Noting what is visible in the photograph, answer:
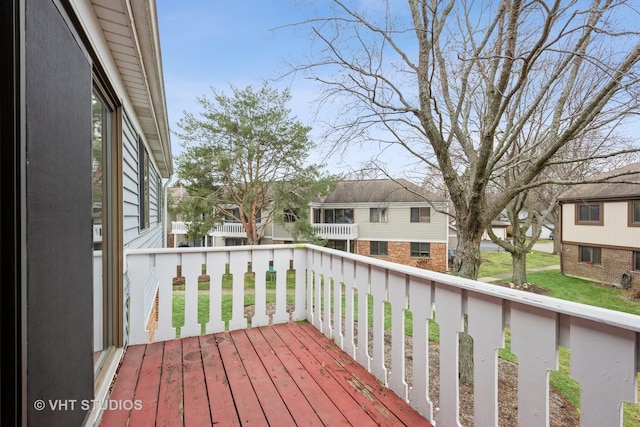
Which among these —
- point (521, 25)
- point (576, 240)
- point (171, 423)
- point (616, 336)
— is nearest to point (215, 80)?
point (521, 25)

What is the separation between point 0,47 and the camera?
86 cm

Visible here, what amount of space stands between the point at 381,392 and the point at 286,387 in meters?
0.63

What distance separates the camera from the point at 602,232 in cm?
1423

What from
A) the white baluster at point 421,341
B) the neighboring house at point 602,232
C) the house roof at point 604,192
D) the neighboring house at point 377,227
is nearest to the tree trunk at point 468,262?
the white baluster at point 421,341

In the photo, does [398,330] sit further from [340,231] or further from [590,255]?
[590,255]

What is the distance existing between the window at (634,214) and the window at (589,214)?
1.36 metres

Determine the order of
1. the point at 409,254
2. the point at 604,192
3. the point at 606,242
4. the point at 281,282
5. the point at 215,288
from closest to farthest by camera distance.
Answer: the point at 215,288
the point at 281,282
the point at 604,192
the point at 606,242
the point at 409,254

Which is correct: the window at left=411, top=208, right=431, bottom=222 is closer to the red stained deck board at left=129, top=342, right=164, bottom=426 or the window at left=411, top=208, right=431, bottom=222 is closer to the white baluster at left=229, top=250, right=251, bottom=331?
the white baluster at left=229, top=250, right=251, bottom=331

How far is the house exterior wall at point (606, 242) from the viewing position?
13.1 metres

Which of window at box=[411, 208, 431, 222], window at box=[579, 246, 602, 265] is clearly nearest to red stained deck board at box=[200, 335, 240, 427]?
window at box=[411, 208, 431, 222]

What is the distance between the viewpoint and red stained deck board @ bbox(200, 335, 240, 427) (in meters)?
1.81

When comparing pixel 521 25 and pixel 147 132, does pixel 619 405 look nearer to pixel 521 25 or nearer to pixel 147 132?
pixel 521 25

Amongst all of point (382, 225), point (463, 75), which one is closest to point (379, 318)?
point (463, 75)

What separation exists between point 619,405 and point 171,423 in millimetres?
→ 2000
